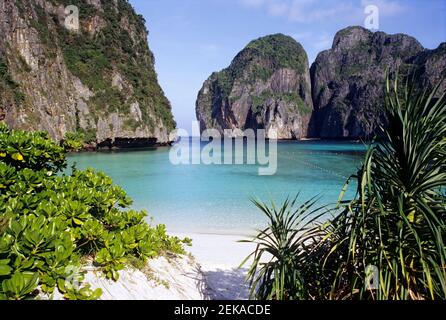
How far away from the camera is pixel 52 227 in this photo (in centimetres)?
202

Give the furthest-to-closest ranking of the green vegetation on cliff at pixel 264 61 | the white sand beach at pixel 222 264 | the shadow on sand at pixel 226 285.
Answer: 1. the green vegetation on cliff at pixel 264 61
2. the white sand beach at pixel 222 264
3. the shadow on sand at pixel 226 285

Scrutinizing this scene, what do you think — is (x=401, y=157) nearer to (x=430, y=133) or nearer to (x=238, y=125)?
(x=430, y=133)

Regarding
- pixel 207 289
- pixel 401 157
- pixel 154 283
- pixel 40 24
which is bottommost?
pixel 207 289

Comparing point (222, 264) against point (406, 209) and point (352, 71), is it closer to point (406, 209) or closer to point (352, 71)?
point (406, 209)

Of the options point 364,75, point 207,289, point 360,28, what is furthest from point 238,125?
point 207,289

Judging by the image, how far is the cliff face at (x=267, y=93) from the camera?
4589 inches

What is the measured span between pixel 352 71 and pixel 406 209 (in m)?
139

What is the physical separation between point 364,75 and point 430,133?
428ft

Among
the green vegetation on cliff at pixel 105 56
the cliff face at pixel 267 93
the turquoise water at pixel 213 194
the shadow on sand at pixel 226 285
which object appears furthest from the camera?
the cliff face at pixel 267 93

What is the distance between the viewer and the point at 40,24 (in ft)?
145

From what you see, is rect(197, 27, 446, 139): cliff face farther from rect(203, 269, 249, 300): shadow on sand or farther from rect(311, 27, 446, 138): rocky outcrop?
rect(203, 269, 249, 300): shadow on sand

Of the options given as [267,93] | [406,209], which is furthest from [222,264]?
[267,93]

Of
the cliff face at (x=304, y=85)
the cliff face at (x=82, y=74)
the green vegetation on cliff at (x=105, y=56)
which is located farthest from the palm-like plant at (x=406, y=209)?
the cliff face at (x=304, y=85)

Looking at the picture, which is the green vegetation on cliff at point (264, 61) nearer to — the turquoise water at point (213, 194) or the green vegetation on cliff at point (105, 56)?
the green vegetation on cliff at point (105, 56)
